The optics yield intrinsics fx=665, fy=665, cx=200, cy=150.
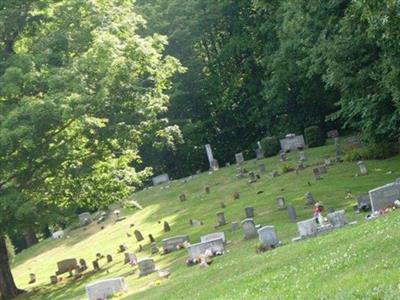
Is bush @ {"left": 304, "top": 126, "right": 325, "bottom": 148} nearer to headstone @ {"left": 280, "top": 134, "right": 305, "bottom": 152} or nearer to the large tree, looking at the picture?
headstone @ {"left": 280, "top": 134, "right": 305, "bottom": 152}

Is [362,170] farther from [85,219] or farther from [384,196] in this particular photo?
[85,219]

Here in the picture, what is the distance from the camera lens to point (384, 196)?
18438mm

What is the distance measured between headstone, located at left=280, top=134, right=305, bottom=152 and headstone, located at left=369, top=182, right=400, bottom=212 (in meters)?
25.9

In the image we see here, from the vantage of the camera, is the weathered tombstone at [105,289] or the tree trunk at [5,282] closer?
the weathered tombstone at [105,289]

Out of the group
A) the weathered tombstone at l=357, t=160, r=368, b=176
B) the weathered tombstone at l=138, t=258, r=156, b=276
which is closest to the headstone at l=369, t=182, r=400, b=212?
the weathered tombstone at l=138, t=258, r=156, b=276

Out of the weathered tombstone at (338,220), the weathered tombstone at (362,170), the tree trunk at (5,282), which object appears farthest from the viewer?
the weathered tombstone at (362,170)

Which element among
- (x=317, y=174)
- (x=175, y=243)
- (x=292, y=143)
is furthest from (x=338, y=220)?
(x=292, y=143)

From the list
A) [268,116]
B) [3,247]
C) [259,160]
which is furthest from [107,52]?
[268,116]

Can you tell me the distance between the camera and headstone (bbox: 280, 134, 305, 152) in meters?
44.6

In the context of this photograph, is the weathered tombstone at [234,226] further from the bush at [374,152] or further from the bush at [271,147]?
the bush at [271,147]

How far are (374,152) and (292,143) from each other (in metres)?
12.8

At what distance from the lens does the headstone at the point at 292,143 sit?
4462cm

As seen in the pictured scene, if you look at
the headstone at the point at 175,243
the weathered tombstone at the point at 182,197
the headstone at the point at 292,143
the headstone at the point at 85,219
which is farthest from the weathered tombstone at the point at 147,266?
the headstone at the point at 292,143

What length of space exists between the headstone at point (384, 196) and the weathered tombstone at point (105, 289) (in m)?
7.46
